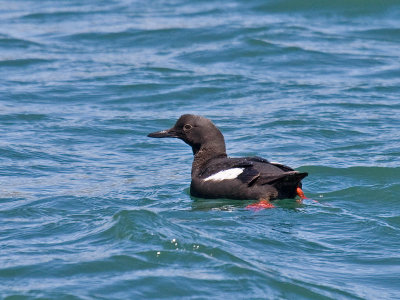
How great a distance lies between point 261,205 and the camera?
880 cm

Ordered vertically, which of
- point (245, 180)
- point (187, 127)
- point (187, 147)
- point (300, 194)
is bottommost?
point (187, 147)

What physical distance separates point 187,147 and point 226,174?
317cm

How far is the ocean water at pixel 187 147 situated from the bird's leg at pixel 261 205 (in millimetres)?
Answer: 63

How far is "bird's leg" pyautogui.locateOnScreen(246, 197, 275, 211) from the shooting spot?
28.7 ft

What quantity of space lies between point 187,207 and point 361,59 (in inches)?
347

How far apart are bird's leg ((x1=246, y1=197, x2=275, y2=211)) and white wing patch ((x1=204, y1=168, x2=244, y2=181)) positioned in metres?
0.35

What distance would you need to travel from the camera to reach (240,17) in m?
20.2

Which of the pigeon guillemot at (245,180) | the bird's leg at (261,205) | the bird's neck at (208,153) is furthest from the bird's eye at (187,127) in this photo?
the bird's leg at (261,205)

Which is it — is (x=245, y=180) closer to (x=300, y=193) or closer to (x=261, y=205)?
(x=261, y=205)

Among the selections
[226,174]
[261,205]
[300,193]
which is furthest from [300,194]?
[226,174]

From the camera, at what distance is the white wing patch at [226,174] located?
9031 millimetres

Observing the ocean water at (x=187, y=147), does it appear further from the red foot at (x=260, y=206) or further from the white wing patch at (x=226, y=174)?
the white wing patch at (x=226, y=174)

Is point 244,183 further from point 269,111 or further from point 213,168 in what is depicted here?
point 269,111

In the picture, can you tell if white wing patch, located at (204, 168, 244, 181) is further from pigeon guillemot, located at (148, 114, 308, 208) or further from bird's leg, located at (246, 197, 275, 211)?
bird's leg, located at (246, 197, 275, 211)
